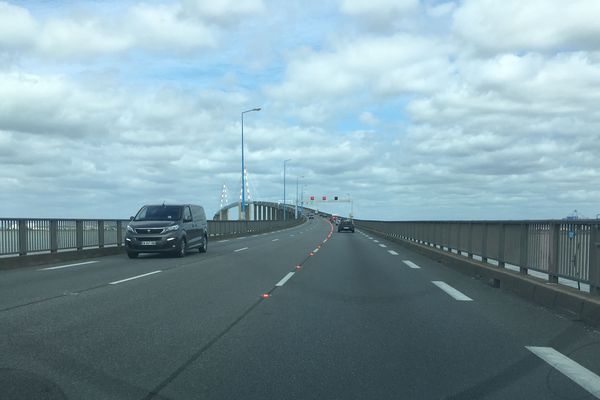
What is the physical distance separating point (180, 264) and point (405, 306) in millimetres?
9904

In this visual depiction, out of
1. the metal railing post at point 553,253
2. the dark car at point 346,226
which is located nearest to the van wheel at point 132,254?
the metal railing post at point 553,253

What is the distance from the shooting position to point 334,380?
551 cm

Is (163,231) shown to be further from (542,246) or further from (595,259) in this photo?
(595,259)

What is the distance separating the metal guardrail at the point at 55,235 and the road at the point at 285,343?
455cm

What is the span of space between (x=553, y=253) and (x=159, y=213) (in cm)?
1512

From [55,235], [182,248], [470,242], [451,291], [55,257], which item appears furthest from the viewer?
[182,248]

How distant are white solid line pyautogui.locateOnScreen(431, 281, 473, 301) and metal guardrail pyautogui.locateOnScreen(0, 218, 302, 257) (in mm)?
11906

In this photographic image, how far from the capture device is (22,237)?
17.6m

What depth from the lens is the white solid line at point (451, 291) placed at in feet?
36.2

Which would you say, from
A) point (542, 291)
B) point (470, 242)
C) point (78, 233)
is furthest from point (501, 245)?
point (78, 233)

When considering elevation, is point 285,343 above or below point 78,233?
below

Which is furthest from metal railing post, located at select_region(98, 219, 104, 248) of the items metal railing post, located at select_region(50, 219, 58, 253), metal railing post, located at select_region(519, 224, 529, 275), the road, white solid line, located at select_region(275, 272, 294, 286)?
metal railing post, located at select_region(519, 224, 529, 275)

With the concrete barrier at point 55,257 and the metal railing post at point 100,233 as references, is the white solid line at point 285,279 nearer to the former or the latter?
the concrete barrier at point 55,257

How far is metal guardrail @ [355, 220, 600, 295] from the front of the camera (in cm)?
909
